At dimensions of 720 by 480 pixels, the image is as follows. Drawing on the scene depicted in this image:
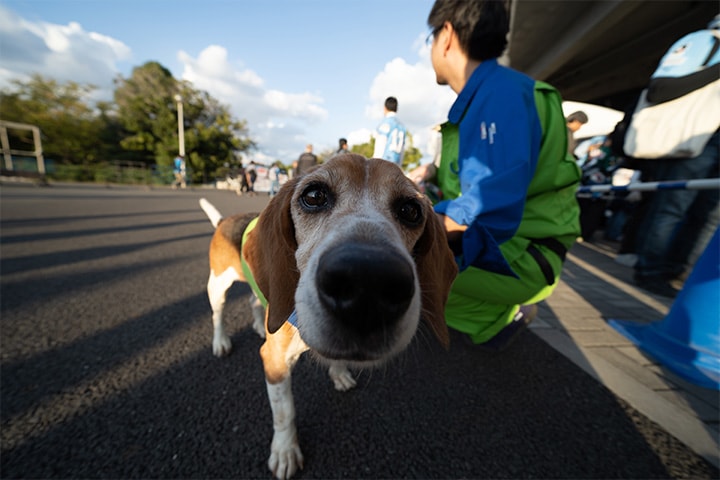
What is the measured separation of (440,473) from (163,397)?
5.94ft

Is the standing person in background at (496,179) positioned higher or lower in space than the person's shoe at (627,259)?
higher

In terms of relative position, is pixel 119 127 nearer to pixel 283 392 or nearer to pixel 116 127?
pixel 116 127

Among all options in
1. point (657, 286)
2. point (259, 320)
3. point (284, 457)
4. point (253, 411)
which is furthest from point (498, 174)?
point (657, 286)

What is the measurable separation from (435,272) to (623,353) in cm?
248

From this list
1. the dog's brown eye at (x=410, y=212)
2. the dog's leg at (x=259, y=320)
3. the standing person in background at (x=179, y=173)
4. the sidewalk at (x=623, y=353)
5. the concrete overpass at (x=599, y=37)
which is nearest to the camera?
the dog's brown eye at (x=410, y=212)

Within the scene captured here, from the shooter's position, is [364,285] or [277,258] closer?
[364,285]

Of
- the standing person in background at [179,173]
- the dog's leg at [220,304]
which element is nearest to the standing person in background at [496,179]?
the dog's leg at [220,304]

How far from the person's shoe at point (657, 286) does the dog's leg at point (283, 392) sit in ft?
18.1

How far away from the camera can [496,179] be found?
1.77 metres

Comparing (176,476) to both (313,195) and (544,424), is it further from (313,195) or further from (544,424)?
(544,424)

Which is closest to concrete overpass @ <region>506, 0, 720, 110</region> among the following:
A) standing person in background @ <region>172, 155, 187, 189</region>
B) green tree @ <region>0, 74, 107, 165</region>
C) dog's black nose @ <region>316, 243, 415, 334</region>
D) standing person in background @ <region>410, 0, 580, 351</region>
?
standing person in background @ <region>410, 0, 580, 351</region>

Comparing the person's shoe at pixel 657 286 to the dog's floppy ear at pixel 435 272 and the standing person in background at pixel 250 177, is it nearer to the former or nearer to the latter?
the dog's floppy ear at pixel 435 272

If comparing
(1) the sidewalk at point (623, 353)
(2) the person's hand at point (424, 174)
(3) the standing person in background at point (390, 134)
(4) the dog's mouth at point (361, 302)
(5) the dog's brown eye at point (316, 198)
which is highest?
(3) the standing person in background at point (390, 134)

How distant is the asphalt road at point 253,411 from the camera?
4.72ft
